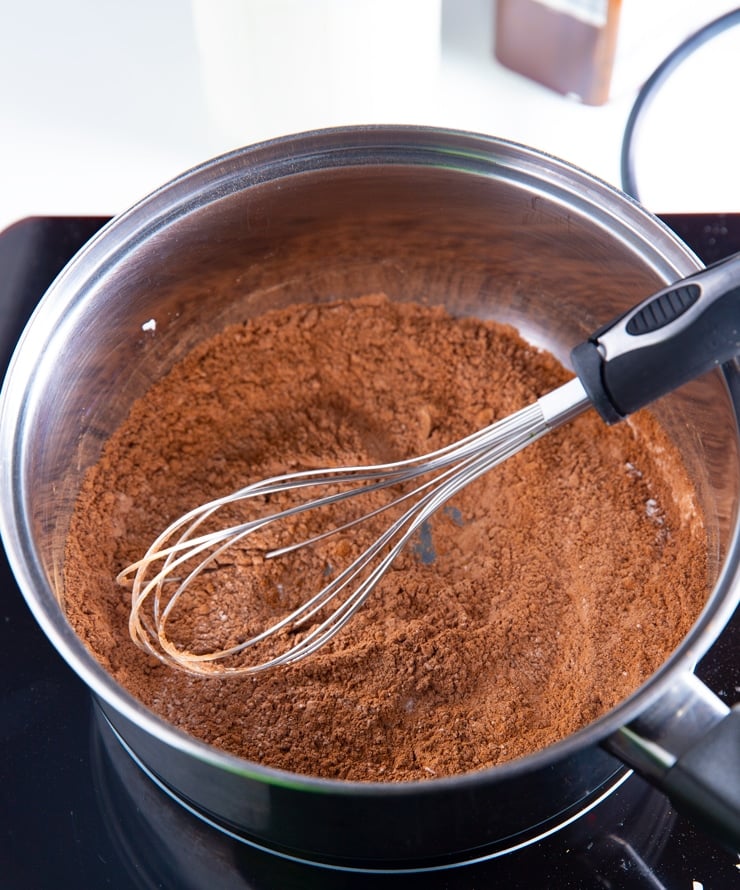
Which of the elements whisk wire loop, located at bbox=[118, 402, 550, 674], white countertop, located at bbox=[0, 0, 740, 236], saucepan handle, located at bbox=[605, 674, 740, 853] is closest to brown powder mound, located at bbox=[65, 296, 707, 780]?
whisk wire loop, located at bbox=[118, 402, 550, 674]

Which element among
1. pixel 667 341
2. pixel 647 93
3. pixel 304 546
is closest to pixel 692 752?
pixel 667 341

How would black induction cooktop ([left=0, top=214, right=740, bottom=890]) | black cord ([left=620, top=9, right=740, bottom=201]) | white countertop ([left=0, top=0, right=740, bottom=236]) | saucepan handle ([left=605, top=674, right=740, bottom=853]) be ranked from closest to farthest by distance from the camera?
1. saucepan handle ([left=605, top=674, right=740, bottom=853])
2. black induction cooktop ([left=0, top=214, right=740, bottom=890])
3. black cord ([left=620, top=9, right=740, bottom=201])
4. white countertop ([left=0, top=0, right=740, bottom=236])

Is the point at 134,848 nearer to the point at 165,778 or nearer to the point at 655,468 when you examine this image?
the point at 165,778

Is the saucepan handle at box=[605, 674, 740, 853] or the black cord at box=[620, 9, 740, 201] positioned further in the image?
the black cord at box=[620, 9, 740, 201]

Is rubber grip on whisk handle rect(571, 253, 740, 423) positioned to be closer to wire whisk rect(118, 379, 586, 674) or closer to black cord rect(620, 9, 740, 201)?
wire whisk rect(118, 379, 586, 674)

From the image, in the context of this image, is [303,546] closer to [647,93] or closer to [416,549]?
[416,549]

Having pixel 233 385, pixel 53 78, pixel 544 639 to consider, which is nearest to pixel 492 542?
pixel 544 639
